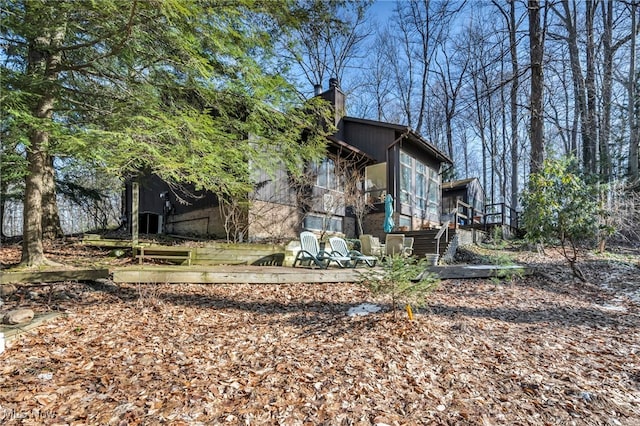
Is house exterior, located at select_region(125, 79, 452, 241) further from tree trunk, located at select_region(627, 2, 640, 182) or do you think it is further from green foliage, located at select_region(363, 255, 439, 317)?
tree trunk, located at select_region(627, 2, 640, 182)

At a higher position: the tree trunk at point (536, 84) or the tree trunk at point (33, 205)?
the tree trunk at point (536, 84)

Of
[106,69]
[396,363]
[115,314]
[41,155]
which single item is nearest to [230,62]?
[106,69]

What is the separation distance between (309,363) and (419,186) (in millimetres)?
14552

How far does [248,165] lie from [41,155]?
3437mm

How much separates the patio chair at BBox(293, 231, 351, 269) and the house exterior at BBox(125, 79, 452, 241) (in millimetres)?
2005

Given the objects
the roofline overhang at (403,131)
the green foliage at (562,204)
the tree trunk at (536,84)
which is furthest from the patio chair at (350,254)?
the tree trunk at (536,84)

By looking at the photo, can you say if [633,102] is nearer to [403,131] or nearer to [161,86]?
[403,131]

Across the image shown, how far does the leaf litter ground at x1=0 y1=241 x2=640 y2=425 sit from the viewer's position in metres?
2.46

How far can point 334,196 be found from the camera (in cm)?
1302

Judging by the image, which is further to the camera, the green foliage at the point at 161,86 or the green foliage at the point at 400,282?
the green foliage at the point at 161,86

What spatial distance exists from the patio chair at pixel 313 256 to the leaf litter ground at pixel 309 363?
2.75 m

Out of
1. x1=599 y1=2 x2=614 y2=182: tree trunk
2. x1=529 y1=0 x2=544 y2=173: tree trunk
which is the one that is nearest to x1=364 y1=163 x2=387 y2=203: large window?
x1=529 y1=0 x2=544 y2=173: tree trunk

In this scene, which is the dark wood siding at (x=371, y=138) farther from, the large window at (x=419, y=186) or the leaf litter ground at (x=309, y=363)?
the leaf litter ground at (x=309, y=363)

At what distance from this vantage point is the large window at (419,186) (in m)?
15.2
